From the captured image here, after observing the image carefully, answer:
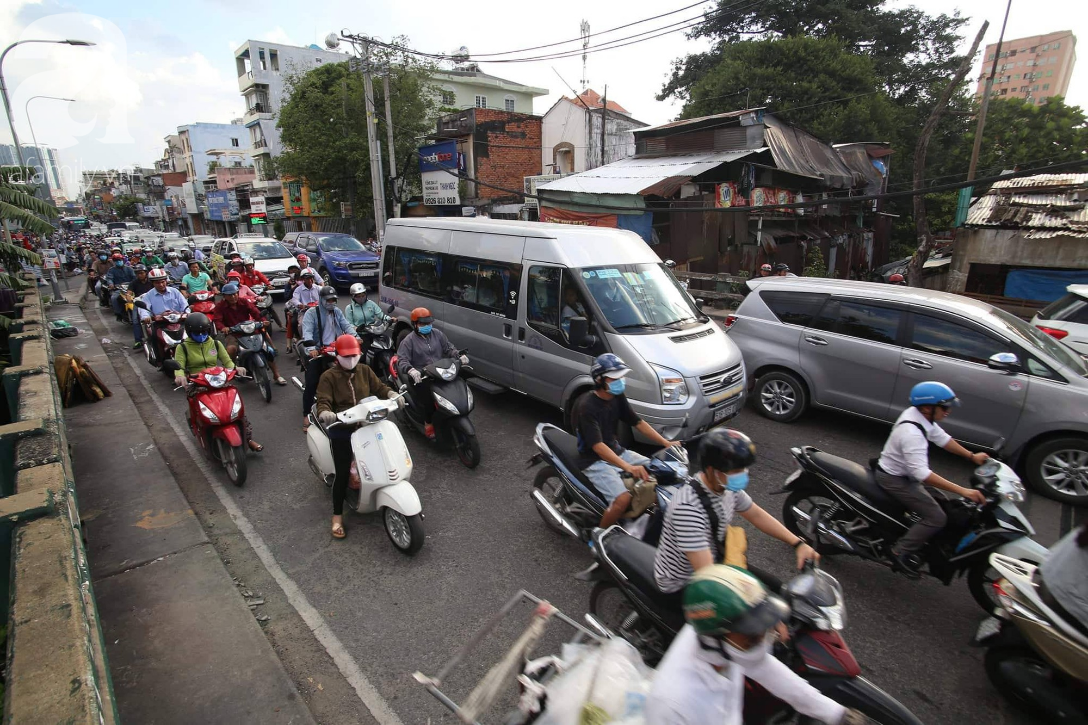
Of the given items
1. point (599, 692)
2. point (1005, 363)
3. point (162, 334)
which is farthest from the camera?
point (162, 334)

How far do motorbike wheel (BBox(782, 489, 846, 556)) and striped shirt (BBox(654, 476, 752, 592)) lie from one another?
74.2 inches

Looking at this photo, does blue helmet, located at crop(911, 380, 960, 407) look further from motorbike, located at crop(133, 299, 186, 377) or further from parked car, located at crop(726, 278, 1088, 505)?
motorbike, located at crop(133, 299, 186, 377)

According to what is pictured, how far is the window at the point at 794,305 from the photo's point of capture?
6.66 m

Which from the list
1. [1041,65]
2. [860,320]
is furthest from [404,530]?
[1041,65]

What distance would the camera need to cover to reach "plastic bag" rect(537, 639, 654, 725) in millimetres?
2006

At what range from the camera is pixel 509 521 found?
15.9 feet

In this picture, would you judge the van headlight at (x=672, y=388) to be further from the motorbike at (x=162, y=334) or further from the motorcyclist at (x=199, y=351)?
the motorbike at (x=162, y=334)

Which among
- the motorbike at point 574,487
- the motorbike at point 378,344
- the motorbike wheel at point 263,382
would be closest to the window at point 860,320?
the motorbike at point 574,487

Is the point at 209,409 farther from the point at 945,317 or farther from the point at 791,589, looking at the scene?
the point at 945,317

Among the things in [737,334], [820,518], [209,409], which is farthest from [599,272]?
[209,409]

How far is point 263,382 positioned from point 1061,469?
938 centimetres

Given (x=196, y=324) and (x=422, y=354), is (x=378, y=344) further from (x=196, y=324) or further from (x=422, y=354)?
(x=196, y=324)

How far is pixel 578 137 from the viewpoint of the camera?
29.2m

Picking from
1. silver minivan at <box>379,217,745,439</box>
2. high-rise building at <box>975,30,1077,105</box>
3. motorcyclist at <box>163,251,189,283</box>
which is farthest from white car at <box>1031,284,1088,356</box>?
high-rise building at <box>975,30,1077,105</box>
